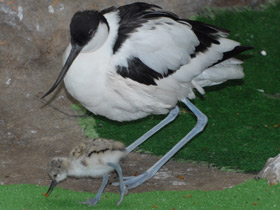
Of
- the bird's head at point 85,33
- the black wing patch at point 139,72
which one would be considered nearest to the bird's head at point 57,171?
the bird's head at point 85,33

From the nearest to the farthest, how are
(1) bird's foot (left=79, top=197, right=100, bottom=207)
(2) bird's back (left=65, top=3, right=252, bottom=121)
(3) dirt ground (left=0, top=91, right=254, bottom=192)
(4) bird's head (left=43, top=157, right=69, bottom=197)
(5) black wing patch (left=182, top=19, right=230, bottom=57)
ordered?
(1) bird's foot (left=79, top=197, right=100, bottom=207), (4) bird's head (left=43, top=157, right=69, bottom=197), (2) bird's back (left=65, top=3, right=252, bottom=121), (3) dirt ground (left=0, top=91, right=254, bottom=192), (5) black wing patch (left=182, top=19, right=230, bottom=57)

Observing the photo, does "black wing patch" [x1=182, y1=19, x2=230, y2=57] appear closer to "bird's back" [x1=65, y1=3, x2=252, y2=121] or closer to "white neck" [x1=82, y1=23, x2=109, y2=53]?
"bird's back" [x1=65, y1=3, x2=252, y2=121]

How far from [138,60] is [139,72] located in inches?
3.9

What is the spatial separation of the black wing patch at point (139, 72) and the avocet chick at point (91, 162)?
560 mm

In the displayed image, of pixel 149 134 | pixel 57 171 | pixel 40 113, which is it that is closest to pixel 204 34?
pixel 149 134

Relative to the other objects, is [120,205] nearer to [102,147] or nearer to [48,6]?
[102,147]

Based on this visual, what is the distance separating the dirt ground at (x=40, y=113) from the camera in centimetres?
479

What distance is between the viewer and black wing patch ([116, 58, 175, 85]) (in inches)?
177

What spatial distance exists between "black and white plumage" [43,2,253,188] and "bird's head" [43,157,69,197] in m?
0.53

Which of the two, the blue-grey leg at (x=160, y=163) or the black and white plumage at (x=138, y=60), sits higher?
the black and white plumage at (x=138, y=60)

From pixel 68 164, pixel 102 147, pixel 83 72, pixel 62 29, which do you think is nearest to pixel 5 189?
pixel 68 164

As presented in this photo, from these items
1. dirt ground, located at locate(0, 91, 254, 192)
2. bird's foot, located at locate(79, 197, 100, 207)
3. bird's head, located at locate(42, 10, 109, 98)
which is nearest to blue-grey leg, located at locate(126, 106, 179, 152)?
dirt ground, located at locate(0, 91, 254, 192)

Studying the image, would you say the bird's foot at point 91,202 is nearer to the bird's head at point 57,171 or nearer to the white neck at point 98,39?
the bird's head at point 57,171

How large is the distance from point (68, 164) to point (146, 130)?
1.46m
